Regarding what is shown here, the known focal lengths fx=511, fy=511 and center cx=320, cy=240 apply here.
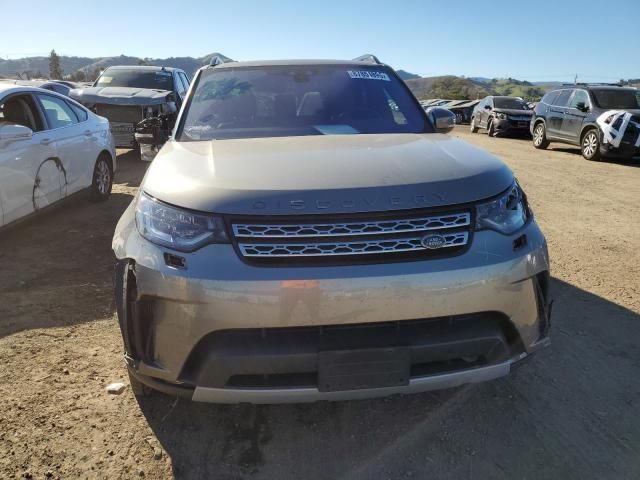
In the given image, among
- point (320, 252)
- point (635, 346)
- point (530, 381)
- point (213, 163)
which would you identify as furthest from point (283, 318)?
point (635, 346)

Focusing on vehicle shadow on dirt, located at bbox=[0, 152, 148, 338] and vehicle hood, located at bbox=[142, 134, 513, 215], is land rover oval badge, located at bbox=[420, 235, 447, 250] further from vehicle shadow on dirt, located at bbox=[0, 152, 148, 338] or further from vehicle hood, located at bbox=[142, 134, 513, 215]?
vehicle shadow on dirt, located at bbox=[0, 152, 148, 338]

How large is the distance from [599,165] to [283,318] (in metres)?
11.8

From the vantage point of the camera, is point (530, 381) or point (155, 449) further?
point (530, 381)

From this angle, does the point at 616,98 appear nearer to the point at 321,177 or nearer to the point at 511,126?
the point at 511,126

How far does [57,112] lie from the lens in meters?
5.88

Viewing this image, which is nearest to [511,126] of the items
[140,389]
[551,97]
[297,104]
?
[551,97]

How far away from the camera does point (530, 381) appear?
289 centimetres

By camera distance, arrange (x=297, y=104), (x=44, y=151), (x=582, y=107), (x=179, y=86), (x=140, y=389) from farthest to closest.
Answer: (x=582, y=107), (x=179, y=86), (x=44, y=151), (x=297, y=104), (x=140, y=389)

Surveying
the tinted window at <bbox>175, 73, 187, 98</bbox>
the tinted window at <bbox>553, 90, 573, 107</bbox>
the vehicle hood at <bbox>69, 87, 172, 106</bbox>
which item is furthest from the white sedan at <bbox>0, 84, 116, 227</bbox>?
the tinted window at <bbox>553, 90, 573, 107</bbox>

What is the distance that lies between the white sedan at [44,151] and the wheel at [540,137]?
482 inches

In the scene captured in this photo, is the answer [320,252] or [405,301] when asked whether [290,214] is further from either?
[405,301]

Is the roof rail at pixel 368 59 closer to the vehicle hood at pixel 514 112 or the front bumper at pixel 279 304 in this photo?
the front bumper at pixel 279 304

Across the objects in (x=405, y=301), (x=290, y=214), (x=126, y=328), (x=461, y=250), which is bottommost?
(x=126, y=328)

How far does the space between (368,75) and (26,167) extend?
11.3 ft
